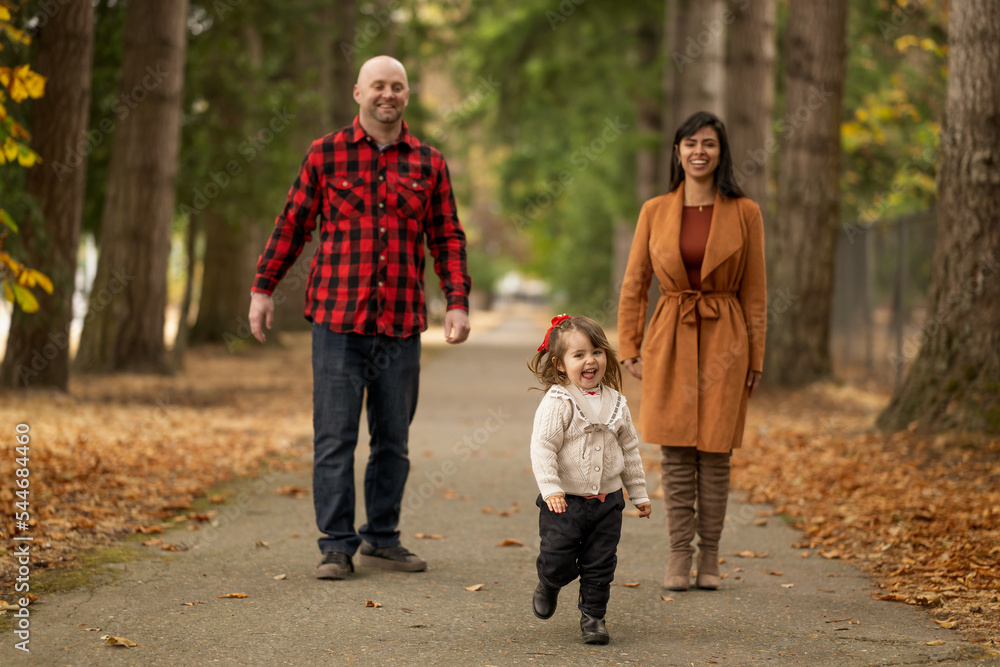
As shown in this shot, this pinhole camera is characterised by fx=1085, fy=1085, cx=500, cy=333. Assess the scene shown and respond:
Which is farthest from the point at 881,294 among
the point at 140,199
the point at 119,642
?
the point at 119,642

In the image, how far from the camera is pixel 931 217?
12.6m

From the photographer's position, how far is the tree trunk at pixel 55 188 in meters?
10.4

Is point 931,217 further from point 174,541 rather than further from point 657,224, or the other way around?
point 174,541

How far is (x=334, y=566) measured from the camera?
4898mm

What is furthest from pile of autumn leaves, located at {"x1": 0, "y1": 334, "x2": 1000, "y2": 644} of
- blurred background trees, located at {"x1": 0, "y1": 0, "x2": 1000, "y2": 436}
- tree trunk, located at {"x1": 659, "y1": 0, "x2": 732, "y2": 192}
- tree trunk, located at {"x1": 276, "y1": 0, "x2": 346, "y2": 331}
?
tree trunk, located at {"x1": 276, "y1": 0, "x2": 346, "y2": 331}

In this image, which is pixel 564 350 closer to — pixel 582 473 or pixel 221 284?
pixel 582 473

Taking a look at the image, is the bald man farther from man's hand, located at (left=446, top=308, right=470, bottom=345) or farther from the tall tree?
the tall tree

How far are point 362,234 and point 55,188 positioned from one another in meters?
6.76

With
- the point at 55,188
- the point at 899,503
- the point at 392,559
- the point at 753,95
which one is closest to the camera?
the point at 392,559

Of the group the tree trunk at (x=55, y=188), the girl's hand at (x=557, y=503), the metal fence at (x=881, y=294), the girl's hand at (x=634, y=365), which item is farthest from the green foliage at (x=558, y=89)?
the girl's hand at (x=557, y=503)

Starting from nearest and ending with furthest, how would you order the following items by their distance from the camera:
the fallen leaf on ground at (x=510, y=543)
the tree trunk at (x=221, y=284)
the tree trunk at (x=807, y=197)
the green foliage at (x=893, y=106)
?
1. the fallen leaf on ground at (x=510, y=543)
2. the tree trunk at (x=807, y=197)
3. the green foliage at (x=893, y=106)
4. the tree trunk at (x=221, y=284)

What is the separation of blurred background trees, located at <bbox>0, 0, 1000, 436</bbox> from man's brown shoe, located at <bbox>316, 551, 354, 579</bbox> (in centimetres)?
503

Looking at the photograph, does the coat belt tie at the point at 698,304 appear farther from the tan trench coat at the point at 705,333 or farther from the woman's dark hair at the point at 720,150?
the woman's dark hair at the point at 720,150

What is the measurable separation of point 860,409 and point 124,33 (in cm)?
973
